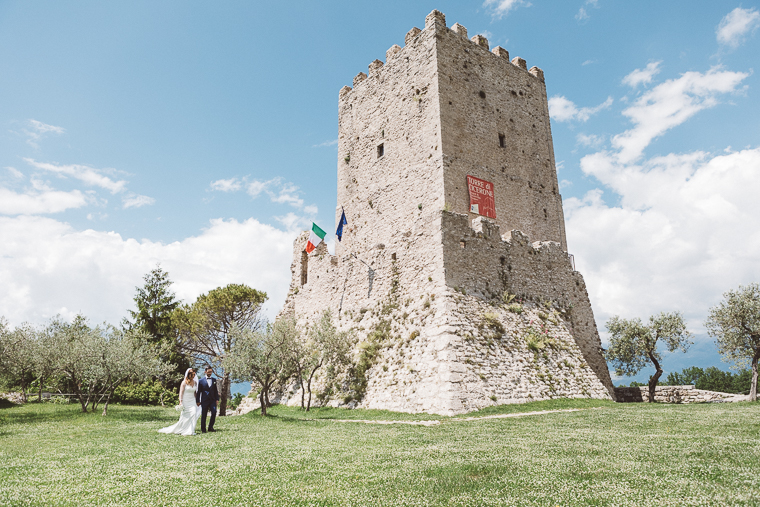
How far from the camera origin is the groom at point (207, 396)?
11.8m

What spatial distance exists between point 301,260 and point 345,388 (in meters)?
10.1

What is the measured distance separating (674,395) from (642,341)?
2762mm

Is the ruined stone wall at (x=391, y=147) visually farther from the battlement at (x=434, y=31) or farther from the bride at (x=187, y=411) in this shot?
the bride at (x=187, y=411)

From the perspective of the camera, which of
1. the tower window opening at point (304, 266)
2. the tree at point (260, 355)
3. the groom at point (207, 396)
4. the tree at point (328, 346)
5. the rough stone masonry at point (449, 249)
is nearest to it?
the groom at point (207, 396)

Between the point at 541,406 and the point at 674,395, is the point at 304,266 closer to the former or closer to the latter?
the point at 541,406

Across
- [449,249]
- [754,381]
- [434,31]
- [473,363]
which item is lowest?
[754,381]

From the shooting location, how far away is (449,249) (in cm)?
1723

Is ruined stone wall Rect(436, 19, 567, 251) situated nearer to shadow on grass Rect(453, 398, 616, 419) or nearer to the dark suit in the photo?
shadow on grass Rect(453, 398, 616, 419)

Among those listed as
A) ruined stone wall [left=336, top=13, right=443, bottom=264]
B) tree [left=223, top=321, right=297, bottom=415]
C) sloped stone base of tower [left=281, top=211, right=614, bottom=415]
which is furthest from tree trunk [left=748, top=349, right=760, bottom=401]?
tree [left=223, top=321, right=297, bottom=415]

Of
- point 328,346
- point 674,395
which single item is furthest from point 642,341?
point 328,346

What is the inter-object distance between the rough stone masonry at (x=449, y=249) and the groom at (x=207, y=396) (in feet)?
19.4

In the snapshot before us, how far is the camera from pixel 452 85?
76.1 ft

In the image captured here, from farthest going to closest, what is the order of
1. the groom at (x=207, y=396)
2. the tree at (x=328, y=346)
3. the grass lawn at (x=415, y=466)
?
the tree at (x=328, y=346)
the groom at (x=207, y=396)
the grass lawn at (x=415, y=466)

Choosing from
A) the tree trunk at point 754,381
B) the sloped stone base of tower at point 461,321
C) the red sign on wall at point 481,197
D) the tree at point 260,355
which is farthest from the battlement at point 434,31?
the tree trunk at point 754,381
